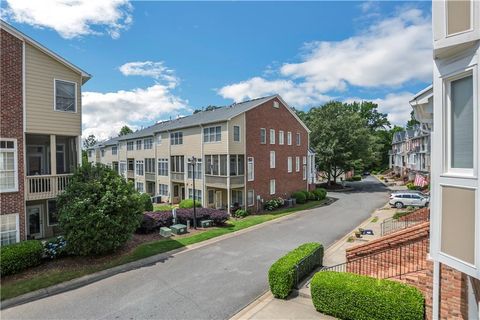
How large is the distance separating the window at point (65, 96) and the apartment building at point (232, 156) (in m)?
11.7

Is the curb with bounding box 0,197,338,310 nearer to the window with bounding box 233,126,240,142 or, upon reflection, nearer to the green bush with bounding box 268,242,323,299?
the green bush with bounding box 268,242,323,299

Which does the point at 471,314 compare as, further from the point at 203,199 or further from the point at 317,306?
the point at 203,199

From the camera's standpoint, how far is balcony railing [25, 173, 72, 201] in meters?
12.7

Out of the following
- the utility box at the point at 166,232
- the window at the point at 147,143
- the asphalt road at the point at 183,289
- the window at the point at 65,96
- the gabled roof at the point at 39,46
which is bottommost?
the asphalt road at the point at 183,289

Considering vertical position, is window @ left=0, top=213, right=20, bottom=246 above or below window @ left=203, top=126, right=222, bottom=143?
below

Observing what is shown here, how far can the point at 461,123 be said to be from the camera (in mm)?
4516

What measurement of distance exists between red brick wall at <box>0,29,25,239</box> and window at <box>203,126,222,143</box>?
50.2 ft

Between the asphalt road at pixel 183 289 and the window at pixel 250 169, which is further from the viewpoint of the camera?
the window at pixel 250 169

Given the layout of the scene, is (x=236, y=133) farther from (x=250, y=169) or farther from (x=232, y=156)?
(x=250, y=169)

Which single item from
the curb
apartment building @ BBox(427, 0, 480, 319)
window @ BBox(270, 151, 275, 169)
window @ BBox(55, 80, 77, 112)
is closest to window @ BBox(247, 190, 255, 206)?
window @ BBox(270, 151, 275, 169)

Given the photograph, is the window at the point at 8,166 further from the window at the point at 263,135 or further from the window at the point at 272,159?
the window at the point at 272,159

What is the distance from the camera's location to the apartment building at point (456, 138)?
13.9 ft

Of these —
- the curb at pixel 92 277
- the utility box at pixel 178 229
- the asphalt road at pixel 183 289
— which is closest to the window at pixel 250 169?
the curb at pixel 92 277

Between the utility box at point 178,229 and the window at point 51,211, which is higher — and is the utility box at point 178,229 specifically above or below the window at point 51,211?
below
